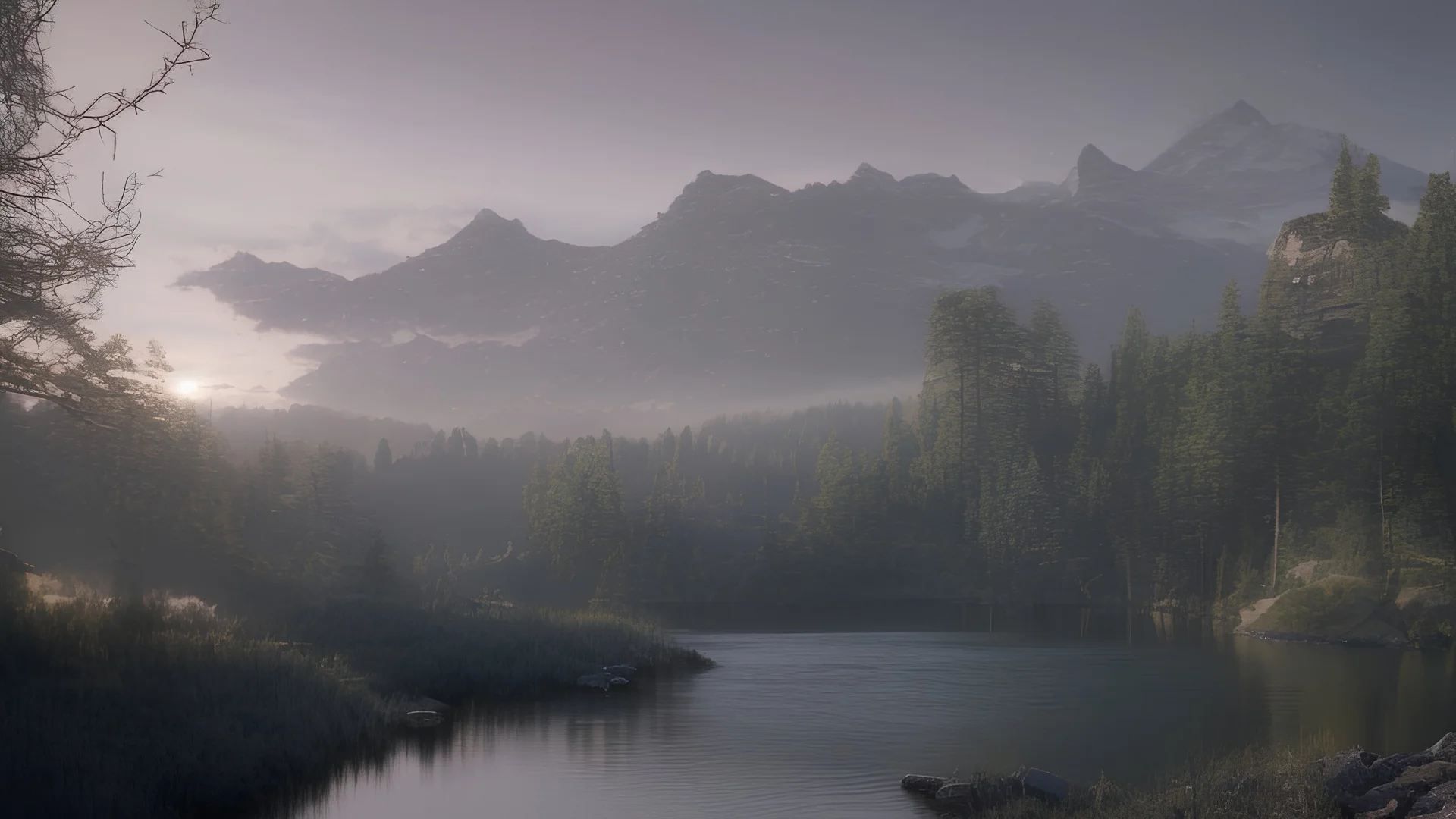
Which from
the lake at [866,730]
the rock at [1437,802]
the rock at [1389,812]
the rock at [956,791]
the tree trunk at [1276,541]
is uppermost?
the tree trunk at [1276,541]

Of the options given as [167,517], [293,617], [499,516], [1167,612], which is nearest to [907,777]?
[293,617]

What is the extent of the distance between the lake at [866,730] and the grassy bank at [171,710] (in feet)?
5.60

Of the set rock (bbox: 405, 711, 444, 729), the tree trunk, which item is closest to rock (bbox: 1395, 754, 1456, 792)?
rock (bbox: 405, 711, 444, 729)

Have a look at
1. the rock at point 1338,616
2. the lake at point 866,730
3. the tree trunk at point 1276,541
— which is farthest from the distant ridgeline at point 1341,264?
the lake at point 866,730

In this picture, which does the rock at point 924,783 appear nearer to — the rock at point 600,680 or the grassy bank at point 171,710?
the grassy bank at point 171,710

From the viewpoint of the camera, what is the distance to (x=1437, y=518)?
209 feet

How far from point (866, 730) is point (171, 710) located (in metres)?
21.9

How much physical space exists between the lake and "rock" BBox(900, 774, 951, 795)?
2.00ft

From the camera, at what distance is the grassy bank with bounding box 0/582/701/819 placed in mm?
18703

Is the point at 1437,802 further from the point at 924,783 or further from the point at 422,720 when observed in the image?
the point at 422,720

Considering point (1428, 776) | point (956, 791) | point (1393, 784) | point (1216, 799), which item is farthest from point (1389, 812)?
point (956, 791)

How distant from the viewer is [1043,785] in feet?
72.9

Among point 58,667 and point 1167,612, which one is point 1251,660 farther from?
point 58,667

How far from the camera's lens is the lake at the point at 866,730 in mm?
25188
